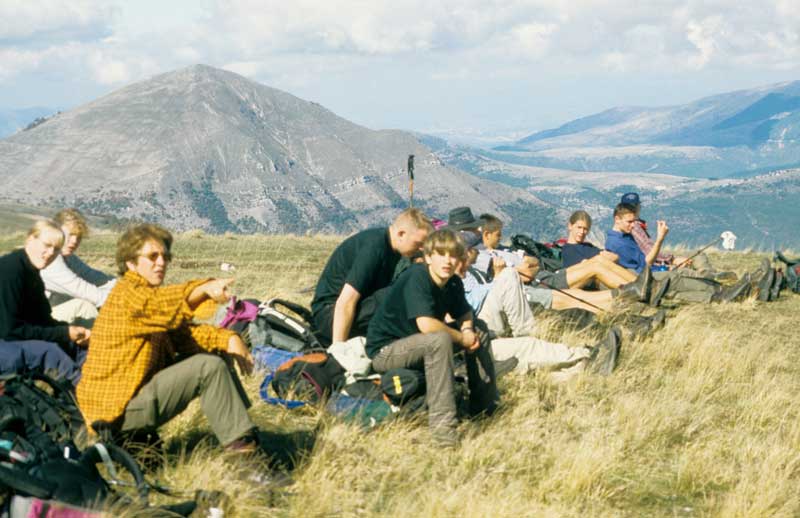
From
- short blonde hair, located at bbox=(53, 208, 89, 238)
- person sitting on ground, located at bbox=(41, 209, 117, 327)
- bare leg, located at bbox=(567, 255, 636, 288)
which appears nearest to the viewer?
short blonde hair, located at bbox=(53, 208, 89, 238)

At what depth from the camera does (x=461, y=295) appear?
5949mm

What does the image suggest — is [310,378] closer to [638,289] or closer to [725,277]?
[638,289]

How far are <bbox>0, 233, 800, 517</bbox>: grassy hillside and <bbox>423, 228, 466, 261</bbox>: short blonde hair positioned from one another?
3.60ft

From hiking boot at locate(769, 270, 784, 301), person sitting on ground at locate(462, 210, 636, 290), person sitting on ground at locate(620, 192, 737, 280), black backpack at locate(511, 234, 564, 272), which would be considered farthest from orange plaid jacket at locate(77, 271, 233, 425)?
hiking boot at locate(769, 270, 784, 301)

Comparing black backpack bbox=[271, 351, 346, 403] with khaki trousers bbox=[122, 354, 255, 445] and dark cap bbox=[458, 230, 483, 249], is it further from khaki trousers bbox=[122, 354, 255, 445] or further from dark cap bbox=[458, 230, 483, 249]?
dark cap bbox=[458, 230, 483, 249]

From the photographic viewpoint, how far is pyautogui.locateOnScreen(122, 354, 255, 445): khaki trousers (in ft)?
14.3

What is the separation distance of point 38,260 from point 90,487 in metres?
2.39

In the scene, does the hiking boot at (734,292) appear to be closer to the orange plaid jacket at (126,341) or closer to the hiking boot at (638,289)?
the hiking boot at (638,289)

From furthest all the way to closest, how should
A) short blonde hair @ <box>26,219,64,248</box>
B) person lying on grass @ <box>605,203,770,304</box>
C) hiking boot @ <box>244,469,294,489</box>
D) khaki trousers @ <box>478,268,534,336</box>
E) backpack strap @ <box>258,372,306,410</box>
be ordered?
person lying on grass @ <box>605,203,770,304</box>
khaki trousers @ <box>478,268,534,336</box>
backpack strap @ <box>258,372,306,410</box>
short blonde hair @ <box>26,219,64,248</box>
hiking boot @ <box>244,469,294,489</box>

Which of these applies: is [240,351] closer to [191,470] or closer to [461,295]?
[191,470]

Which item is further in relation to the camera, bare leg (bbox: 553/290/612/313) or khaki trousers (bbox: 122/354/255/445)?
bare leg (bbox: 553/290/612/313)

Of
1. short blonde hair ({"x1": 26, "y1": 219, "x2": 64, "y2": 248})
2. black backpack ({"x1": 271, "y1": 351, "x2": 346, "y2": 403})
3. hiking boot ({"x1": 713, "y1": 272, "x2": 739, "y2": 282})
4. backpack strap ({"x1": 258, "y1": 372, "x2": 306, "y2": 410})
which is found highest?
short blonde hair ({"x1": 26, "y1": 219, "x2": 64, "y2": 248})

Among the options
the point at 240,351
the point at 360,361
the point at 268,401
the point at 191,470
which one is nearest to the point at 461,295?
the point at 360,361

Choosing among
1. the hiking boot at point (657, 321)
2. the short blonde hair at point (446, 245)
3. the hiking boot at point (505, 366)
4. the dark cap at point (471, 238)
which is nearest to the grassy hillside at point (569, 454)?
the hiking boot at point (505, 366)
